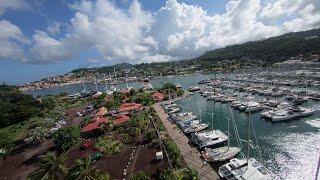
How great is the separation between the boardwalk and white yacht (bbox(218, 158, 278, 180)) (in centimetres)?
154

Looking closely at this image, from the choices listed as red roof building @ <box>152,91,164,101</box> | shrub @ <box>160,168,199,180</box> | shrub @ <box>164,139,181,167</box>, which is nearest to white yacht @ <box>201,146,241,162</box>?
shrub @ <box>164,139,181,167</box>

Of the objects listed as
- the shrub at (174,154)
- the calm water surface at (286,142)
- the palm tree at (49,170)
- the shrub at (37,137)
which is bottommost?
the calm water surface at (286,142)

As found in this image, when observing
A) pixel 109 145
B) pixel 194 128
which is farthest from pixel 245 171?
pixel 109 145

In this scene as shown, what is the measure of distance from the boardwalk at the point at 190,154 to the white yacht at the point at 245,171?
1.54m

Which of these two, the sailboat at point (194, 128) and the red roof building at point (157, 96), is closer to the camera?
the sailboat at point (194, 128)

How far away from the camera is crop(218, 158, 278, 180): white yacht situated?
3409cm

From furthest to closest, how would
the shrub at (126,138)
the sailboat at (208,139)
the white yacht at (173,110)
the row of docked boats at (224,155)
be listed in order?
the white yacht at (173,110) → the shrub at (126,138) → the sailboat at (208,139) → the row of docked boats at (224,155)

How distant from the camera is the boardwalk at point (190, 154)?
36.5m

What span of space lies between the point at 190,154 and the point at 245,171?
10.7 m

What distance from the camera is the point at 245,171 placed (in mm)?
35219

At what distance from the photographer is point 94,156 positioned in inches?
1774

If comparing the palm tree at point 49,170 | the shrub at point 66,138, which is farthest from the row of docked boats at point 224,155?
the shrub at point 66,138

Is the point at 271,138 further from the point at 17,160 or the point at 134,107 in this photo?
the point at 17,160

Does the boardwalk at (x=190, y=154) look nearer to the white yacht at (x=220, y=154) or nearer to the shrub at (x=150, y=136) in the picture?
the white yacht at (x=220, y=154)
